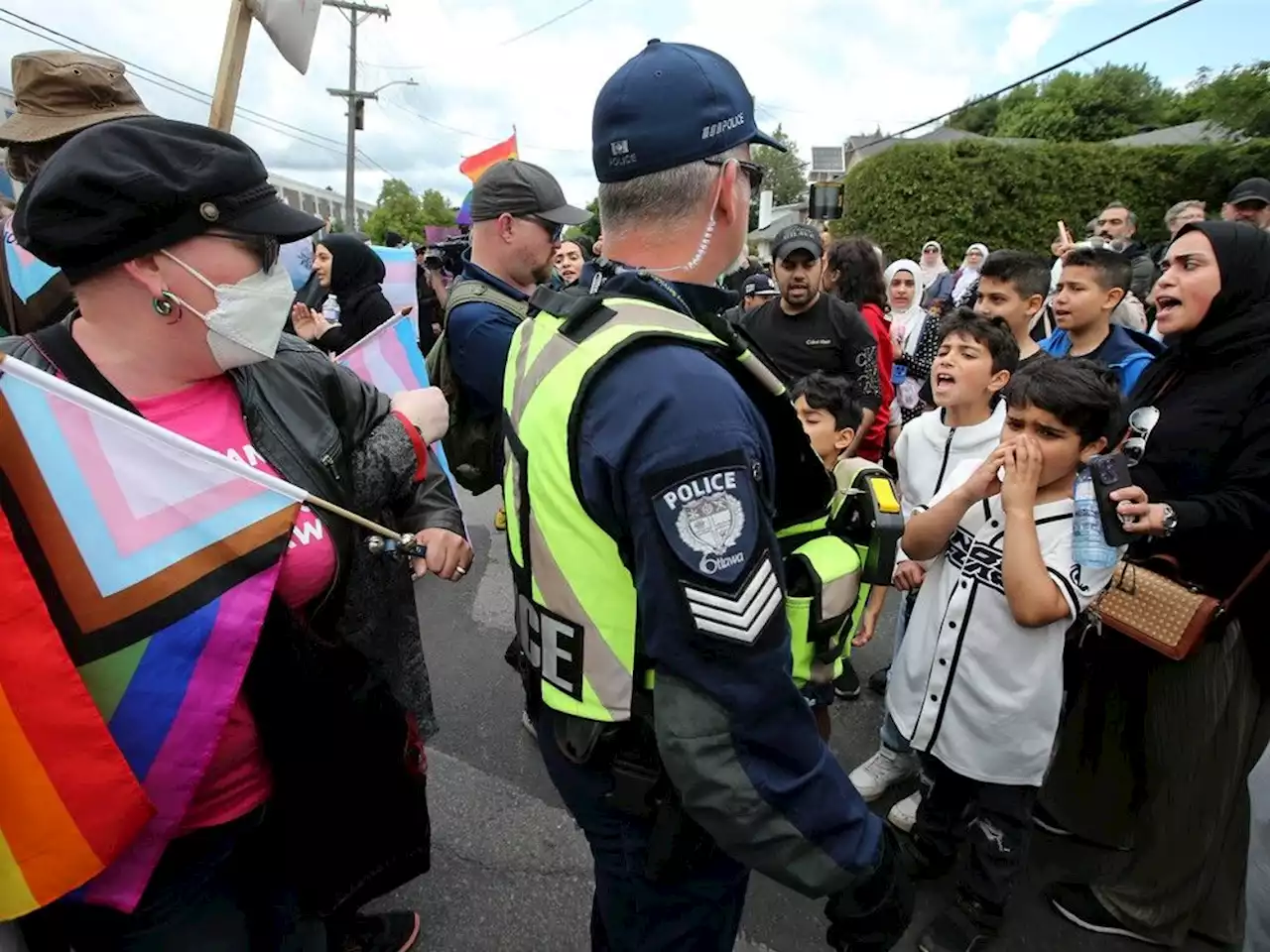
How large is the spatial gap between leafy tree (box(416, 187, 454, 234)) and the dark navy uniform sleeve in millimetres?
51035

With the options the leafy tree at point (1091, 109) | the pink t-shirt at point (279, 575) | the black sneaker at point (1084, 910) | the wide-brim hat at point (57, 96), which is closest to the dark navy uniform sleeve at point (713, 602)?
the pink t-shirt at point (279, 575)

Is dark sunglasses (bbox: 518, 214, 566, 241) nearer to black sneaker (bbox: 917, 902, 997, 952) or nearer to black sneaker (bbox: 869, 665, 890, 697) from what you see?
black sneaker (bbox: 869, 665, 890, 697)

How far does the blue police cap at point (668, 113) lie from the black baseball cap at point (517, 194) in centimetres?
174

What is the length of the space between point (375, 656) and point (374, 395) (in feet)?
2.00

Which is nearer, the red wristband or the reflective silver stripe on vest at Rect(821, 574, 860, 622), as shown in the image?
the reflective silver stripe on vest at Rect(821, 574, 860, 622)

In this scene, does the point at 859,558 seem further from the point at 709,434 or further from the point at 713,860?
the point at 713,860

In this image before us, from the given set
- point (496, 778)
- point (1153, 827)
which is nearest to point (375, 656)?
point (496, 778)

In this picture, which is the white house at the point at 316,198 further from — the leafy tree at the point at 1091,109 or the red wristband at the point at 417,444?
the red wristband at the point at 417,444

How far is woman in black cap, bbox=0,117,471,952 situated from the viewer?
4.17 ft

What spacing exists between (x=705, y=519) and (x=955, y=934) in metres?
1.92

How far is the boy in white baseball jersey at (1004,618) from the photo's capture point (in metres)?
2.02

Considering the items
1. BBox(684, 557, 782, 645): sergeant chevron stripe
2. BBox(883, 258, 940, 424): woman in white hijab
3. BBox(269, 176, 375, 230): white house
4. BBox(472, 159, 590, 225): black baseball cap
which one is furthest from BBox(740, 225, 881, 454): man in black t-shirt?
BBox(269, 176, 375, 230): white house

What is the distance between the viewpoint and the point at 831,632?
1.33m

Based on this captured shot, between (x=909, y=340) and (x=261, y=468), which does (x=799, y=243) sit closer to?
(x=909, y=340)
